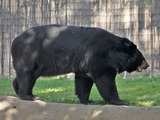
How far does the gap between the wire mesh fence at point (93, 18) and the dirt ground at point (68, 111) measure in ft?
22.6

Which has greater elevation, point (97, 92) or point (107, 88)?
point (107, 88)

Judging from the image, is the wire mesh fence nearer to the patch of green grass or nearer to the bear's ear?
the patch of green grass

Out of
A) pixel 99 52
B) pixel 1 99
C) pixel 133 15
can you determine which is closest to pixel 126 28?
pixel 133 15

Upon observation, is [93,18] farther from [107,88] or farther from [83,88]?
[107,88]

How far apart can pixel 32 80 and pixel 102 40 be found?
4.57 feet

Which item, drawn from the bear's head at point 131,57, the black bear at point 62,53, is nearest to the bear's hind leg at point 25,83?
the black bear at point 62,53

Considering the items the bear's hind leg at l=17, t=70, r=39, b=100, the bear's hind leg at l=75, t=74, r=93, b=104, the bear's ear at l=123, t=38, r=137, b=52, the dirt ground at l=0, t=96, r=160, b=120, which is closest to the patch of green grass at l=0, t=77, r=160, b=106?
the bear's hind leg at l=75, t=74, r=93, b=104

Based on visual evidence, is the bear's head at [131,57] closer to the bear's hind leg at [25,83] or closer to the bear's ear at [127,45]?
the bear's ear at [127,45]

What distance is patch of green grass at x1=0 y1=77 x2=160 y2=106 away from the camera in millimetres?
9207

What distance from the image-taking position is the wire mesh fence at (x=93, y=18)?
13.7 m

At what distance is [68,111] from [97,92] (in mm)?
4172

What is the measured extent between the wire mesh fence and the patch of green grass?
1.34 metres

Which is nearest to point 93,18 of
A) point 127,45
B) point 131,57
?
point 131,57

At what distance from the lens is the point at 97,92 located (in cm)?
1103
